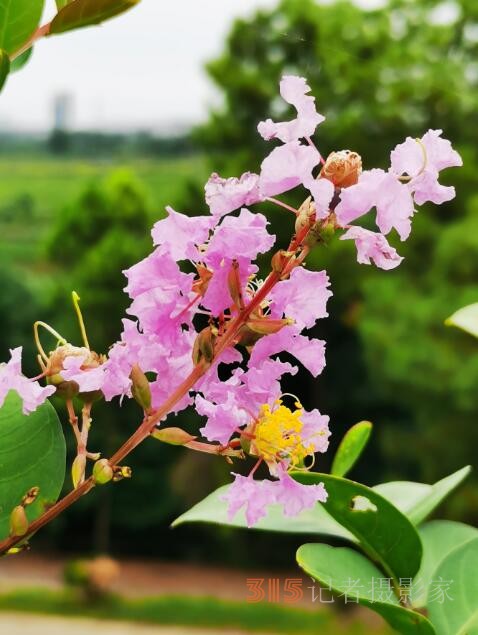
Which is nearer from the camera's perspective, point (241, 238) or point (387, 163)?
point (241, 238)

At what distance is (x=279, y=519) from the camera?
283 mm

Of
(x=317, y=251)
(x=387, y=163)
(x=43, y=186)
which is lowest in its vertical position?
(x=43, y=186)

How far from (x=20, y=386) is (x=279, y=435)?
59 millimetres

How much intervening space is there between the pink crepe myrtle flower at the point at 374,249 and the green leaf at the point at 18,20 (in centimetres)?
9

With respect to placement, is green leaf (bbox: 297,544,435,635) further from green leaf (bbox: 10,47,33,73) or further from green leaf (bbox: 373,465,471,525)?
green leaf (bbox: 10,47,33,73)

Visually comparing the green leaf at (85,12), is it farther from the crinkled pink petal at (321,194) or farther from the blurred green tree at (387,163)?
the blurred green tree at (387,163)

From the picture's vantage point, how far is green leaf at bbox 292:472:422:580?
0.80 ft

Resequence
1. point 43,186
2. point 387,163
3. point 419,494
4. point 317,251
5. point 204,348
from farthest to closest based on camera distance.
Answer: point 43,186
point 317,251
point 387,163
point 419,494
point 204,348

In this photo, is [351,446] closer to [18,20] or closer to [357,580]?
[357,580]

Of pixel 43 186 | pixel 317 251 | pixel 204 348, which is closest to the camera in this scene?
pixel 204 348

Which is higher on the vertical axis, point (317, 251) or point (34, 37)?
point (34, 37)

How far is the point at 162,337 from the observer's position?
8.0 inches

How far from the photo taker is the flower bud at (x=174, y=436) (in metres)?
0.20

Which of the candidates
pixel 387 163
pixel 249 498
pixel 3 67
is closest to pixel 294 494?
pixel 249 498
